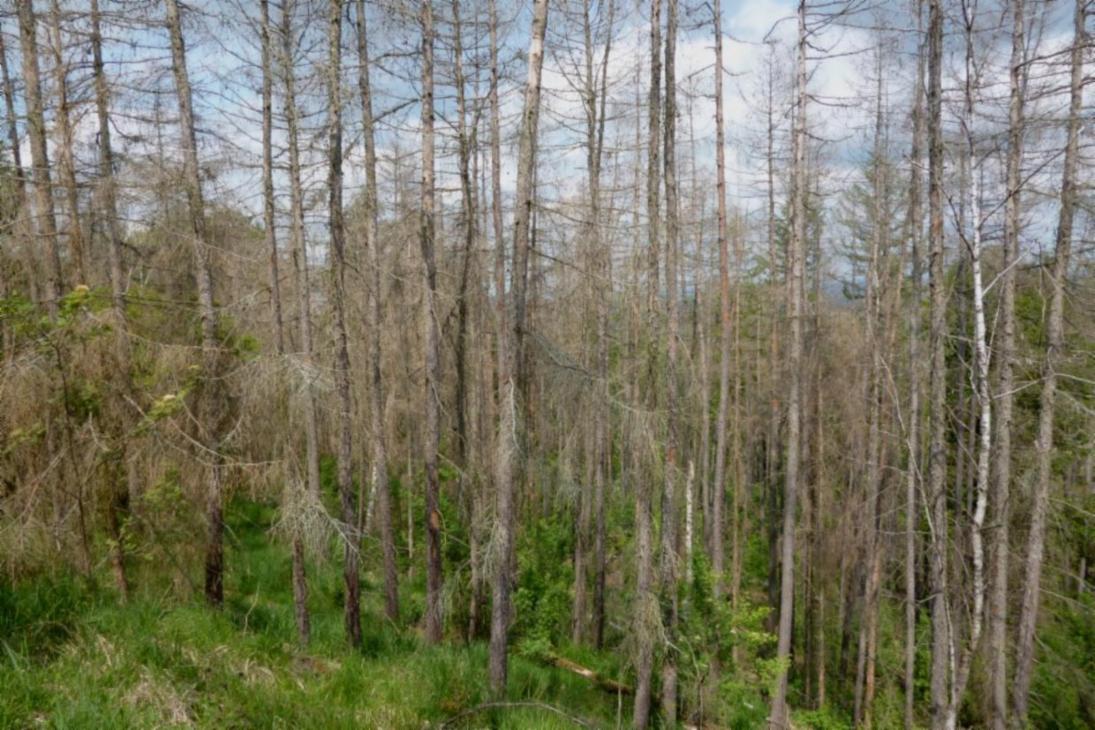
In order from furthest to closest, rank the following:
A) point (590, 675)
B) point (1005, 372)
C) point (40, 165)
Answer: point (590, 675), point (1005, 372), point (40, 165)

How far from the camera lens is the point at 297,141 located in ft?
22.2

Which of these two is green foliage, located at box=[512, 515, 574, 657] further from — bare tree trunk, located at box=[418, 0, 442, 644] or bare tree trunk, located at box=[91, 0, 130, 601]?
bare tree trunk, located at box=[91, 0, 130, 601]

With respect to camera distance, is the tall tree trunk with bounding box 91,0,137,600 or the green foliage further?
the green foliage

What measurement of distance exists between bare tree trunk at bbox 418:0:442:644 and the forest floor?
159 centimetres

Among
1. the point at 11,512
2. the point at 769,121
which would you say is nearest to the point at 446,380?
the point at 11,512

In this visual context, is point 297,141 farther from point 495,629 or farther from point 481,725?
point 481,725

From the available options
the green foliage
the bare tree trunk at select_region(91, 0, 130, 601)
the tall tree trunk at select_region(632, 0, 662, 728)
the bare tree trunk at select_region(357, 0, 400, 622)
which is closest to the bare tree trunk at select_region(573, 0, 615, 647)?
the green foliage

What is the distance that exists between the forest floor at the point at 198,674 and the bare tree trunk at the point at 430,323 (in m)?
1.59

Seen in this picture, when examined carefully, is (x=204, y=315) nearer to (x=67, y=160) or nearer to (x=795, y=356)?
(x=67, y=160)

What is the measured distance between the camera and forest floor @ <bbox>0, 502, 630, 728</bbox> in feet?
11.1

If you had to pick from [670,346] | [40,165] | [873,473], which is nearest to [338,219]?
[40,165]

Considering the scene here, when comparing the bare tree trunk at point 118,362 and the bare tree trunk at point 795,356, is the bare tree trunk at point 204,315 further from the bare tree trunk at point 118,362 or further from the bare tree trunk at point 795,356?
the bare tree trunk at point 795,356

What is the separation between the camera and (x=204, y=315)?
636 centimetres

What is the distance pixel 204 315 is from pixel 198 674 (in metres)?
3.68
